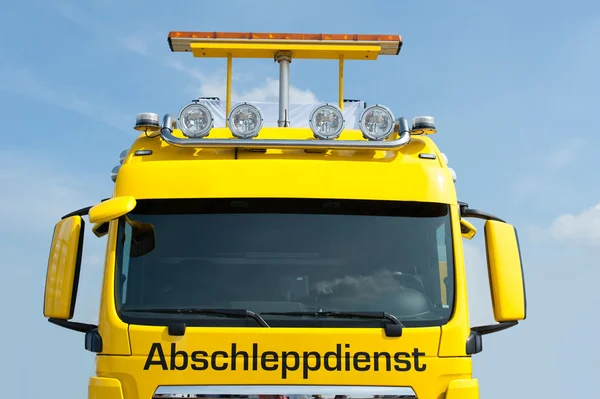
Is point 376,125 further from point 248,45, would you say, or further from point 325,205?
point 248,45

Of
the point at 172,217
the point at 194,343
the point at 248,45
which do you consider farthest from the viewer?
the point at 248,45

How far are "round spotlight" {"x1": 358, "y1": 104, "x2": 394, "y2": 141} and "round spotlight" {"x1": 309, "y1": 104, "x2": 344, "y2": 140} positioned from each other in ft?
0.52

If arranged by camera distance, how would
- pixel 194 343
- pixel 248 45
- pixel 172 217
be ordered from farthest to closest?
pixel 248 45, pixel 172 217, pixel 194 343

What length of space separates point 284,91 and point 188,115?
1532mm

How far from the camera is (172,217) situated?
5.48 metres

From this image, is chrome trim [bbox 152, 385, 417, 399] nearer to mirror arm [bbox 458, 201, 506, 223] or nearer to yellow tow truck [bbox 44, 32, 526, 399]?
yellow tow truck [bbox 44, 32, 526, 399]

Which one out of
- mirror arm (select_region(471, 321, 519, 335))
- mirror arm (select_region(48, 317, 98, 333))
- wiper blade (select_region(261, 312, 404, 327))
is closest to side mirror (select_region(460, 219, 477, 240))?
mirror arm (select_region(471, 321, 519, 335))

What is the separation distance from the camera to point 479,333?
5586 mm

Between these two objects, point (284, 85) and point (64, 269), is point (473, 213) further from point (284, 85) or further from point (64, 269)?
point (64, 269)

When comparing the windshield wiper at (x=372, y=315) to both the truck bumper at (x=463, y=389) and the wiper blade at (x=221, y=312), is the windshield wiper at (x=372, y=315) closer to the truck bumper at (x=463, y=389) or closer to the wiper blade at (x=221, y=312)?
the wiper blade at (x=221, y=312)

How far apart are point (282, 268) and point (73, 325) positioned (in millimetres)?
1503

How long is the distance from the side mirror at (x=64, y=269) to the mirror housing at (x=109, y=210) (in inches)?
11.9

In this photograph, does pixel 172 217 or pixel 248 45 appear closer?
pixel 172 217

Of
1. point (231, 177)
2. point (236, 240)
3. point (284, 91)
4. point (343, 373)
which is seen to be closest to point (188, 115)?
point (231, 177)
